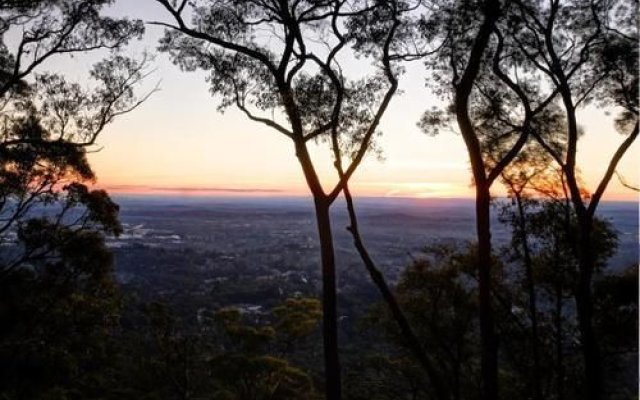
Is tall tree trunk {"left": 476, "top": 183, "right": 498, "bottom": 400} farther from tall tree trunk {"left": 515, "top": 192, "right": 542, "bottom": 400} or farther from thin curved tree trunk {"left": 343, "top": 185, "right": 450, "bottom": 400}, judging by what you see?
tall tree trunk {"left": 515, "top": 192, "right": 542, "bottom": 400}

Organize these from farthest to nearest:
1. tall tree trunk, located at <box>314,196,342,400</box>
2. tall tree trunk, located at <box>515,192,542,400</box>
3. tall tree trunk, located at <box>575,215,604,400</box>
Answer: tall tree trunk, located at <box>515,192,542,400</box> < tall tree trunk, located at <box>575,215,604,400</box> < tall tree trunk, located at <box>314,196,342,400</box>

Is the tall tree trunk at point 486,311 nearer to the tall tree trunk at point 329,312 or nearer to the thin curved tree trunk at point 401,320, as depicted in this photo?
the thin curved tree trunk at point 401,320

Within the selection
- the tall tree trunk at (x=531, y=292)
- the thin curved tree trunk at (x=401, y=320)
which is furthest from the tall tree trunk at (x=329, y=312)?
the tall tree trunk at (x=531, y=292)

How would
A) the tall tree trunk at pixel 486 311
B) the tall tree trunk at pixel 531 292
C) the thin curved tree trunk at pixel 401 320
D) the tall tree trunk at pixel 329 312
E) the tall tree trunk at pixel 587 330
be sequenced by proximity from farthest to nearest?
the tall tree trunk at pixel 531 292 < the tall tree trunk at pixel 587 330 < the thin curved tree trunk at pixel 401 320 < the tall tree trunk at pixel 329 312 < the tall tree trunk at pixel 486 311

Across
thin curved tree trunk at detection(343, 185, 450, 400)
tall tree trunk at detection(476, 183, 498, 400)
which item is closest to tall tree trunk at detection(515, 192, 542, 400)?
thin curved tree trunk at detection(343, 185, 450, 400)

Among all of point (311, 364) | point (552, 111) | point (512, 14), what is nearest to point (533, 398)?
point (552, 111)

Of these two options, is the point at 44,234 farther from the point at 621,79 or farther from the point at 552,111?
the point at 621,79

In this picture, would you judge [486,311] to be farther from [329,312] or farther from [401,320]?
[329,312]
